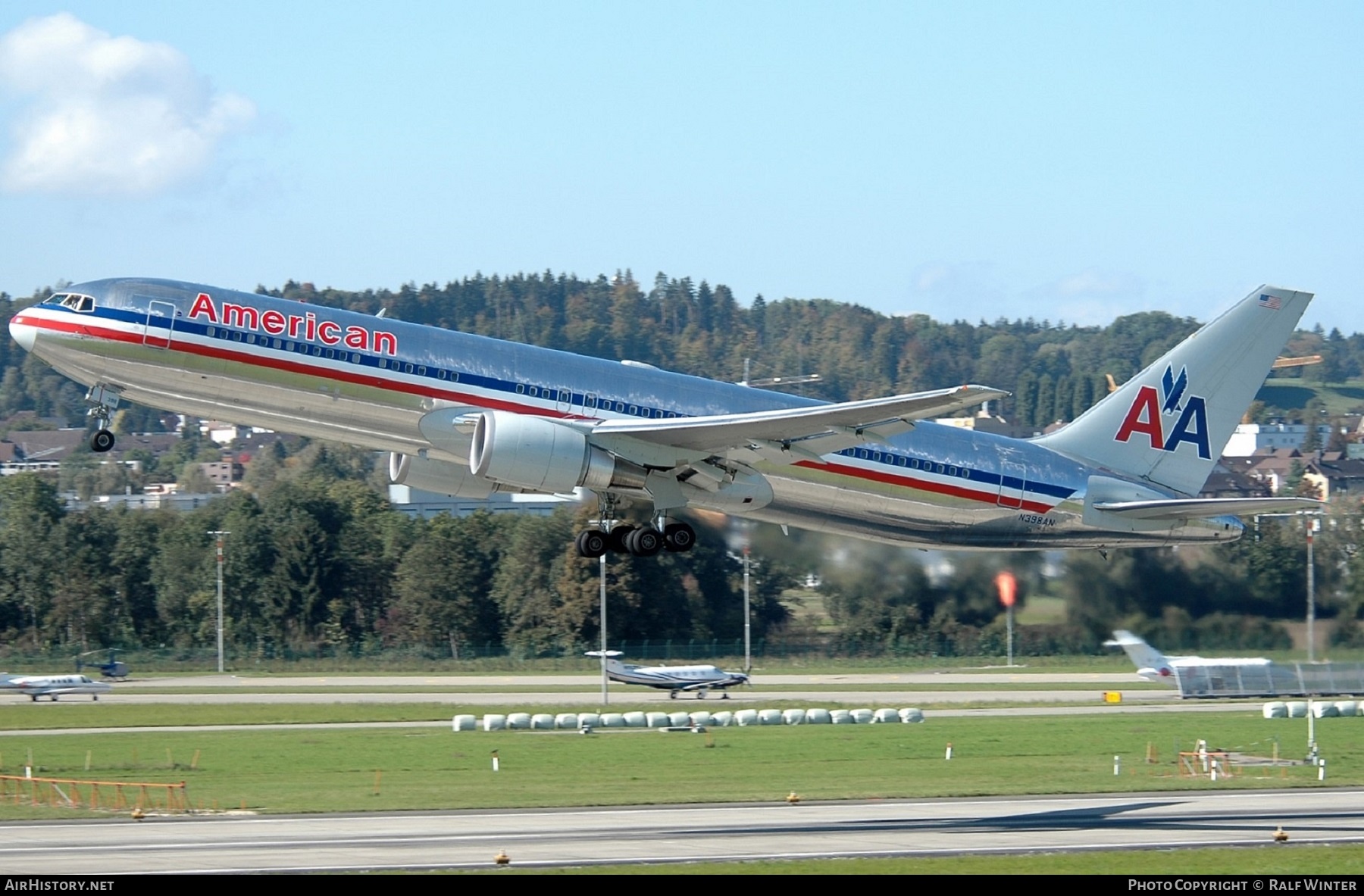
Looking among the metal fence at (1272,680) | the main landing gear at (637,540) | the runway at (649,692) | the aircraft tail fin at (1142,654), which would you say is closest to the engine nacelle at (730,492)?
the main landing gear at (637,540)

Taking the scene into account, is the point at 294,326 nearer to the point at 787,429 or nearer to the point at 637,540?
the point at 637,540

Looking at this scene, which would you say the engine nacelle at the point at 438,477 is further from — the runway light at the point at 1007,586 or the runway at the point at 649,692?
the runway at the point at 649,692

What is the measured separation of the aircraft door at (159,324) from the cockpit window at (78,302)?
4.12 ft

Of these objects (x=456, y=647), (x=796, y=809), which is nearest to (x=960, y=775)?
(x=796, y=809)

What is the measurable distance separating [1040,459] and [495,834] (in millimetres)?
16725

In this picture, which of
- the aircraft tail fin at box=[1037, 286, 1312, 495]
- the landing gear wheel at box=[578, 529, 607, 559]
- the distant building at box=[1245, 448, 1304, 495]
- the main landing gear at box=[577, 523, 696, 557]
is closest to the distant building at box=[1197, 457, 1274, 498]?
the aircraft tail fin at box=[1037, 286, 1312, 495]

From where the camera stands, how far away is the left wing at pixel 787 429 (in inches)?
1335

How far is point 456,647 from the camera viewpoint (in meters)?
93.4

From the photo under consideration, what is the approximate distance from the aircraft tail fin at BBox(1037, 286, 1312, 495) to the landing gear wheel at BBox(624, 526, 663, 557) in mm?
10677

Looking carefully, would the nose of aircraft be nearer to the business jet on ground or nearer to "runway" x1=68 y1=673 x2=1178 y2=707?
the business jet on ground

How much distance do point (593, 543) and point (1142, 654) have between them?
2904cm

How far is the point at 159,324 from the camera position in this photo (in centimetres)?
3434

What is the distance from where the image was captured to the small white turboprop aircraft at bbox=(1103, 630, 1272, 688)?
55.2 m
